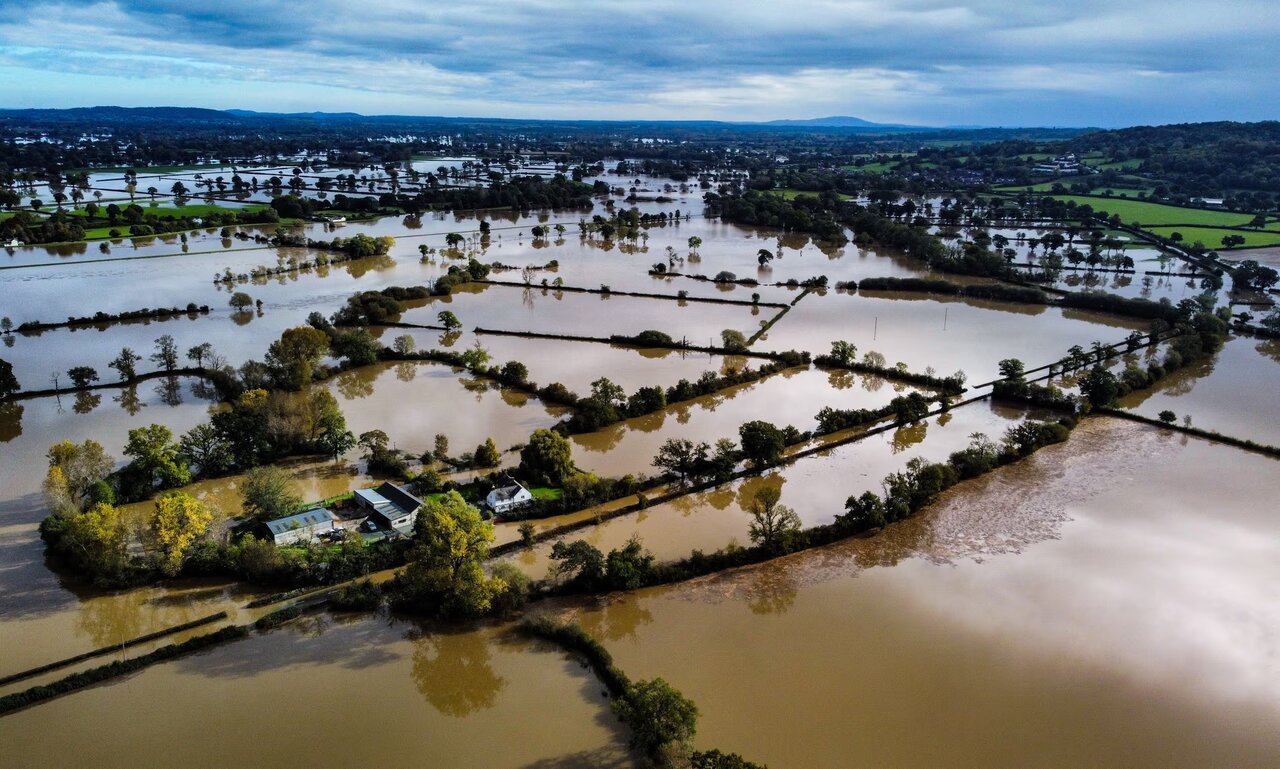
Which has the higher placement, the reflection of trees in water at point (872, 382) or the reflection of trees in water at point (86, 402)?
the reflection of trees in water at point (872, 382)

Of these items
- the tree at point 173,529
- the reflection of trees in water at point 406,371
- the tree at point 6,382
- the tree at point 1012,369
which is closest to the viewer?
the tree at point 173,529

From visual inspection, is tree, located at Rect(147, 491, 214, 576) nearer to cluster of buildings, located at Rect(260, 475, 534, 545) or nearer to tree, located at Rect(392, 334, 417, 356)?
cluster of buildings, located at Rect(260, 475, 534, 545)

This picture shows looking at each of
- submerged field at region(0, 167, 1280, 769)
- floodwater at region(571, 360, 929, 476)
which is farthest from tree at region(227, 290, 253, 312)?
floodwater at region(571, 360, 929, 476)

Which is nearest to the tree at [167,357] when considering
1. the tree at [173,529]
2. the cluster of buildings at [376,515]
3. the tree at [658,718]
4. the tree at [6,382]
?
the tree at [6,382]

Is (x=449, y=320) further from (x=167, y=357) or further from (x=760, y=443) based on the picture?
(x=760, y=443)

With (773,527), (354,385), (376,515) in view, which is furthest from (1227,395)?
(354,385)

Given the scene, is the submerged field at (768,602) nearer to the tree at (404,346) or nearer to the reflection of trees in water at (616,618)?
the reflection of trees in water at (616,618)
